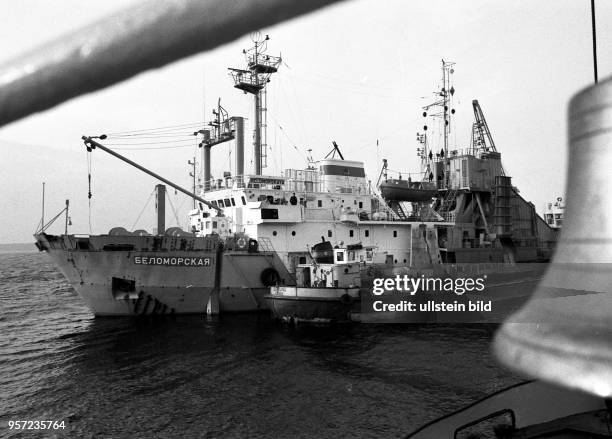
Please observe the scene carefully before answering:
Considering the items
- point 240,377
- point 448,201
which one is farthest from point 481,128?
point 240,377

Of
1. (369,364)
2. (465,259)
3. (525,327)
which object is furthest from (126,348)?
(465,259)

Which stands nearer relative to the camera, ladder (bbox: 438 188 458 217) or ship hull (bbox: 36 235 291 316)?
ship hull (bbox: 36 235 291 316)

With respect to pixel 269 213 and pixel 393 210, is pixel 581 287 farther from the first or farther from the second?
pixel 393 210

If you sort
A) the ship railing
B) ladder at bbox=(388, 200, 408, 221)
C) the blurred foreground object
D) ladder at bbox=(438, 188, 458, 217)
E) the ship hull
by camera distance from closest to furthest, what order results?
the blurred foreground object
the ship hull
the ship railing
ladder at bbox=(388, 200, 408, 221)
ladder at bbox=(438, 188, 458, 217)

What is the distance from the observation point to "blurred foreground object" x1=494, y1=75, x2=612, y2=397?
1676 millimetres

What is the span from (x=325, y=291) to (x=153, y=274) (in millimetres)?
8438

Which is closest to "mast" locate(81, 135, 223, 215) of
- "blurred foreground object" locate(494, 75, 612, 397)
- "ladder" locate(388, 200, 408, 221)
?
"ladder" locate(388, 200, 408, 221)

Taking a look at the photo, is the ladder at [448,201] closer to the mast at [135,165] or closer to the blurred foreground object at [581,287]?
the mast at [135,165]

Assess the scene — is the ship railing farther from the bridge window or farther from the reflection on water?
the reflection on water

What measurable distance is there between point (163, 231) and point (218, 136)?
9.53 metres

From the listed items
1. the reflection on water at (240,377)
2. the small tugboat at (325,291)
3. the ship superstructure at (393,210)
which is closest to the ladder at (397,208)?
the ship superstructure at (393,210)

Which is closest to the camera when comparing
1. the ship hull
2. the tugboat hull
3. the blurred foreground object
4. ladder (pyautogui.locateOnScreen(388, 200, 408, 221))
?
the blurred foreground object

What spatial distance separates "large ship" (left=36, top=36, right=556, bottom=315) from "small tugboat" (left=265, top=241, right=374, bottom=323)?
1.83 m

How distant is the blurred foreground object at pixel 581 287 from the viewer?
1.68 metres
